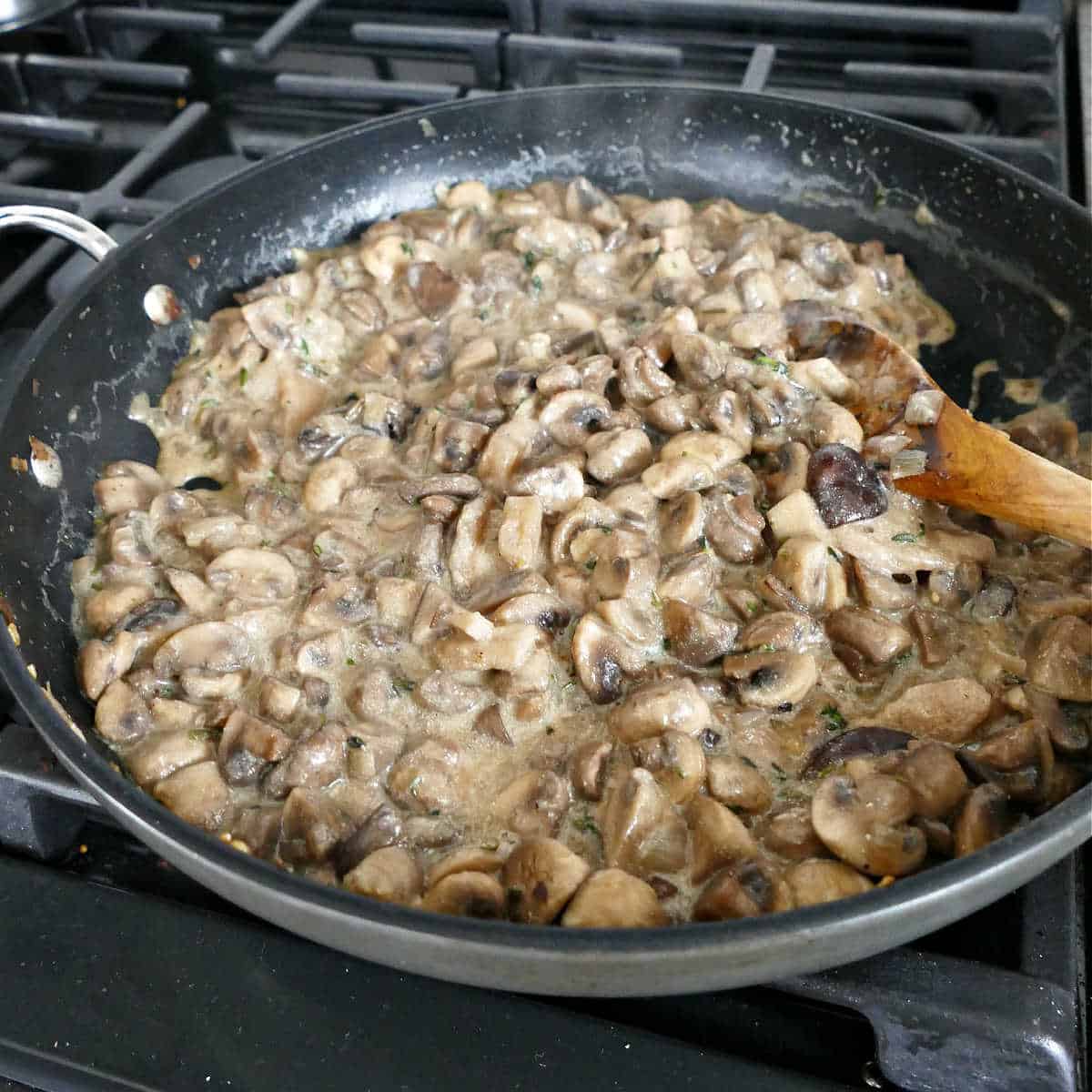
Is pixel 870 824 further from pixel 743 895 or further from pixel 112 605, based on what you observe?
pixel 112 605

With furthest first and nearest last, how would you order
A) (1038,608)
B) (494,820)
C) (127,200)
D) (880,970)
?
(127,200) → (1038,608) → (494,820) → (880,970)

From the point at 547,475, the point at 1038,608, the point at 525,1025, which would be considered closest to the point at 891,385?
the point at 1038,608

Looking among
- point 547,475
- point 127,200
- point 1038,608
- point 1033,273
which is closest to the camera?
point 1038,608

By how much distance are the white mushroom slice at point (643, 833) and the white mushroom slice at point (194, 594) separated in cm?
75

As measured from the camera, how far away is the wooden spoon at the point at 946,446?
160cm

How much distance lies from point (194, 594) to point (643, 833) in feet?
2.71

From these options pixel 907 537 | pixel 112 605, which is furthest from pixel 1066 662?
pixel 112 605

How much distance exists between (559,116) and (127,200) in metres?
0.97

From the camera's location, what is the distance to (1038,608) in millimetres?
1646

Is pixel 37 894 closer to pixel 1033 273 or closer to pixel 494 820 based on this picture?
pixel 494 820

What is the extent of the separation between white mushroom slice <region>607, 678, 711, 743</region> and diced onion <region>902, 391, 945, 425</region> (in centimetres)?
69

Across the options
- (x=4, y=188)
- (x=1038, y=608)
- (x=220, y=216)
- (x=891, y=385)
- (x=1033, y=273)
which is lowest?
(x=1038, y=608)

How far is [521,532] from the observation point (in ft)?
5.57

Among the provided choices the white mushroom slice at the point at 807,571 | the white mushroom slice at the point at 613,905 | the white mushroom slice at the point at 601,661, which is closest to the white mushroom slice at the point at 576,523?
the white mushroom slice at the point at 601,661
